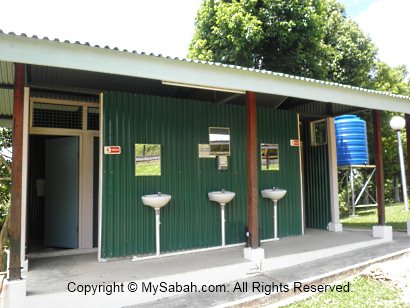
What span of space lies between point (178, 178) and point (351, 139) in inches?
279

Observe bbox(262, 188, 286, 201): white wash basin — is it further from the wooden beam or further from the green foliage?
the green foliage

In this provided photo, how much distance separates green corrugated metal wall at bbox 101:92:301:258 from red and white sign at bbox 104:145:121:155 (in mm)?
52

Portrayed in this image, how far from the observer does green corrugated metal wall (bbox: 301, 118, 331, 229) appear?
8.15 meters

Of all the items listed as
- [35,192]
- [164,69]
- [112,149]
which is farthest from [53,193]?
[164,69]

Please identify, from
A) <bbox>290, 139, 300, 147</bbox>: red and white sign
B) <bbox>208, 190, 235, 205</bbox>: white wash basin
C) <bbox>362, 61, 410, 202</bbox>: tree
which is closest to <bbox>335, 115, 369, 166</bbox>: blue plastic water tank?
<bbox>290, 139, 300, 147</bbox>: red and white sign

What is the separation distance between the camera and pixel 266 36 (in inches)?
452

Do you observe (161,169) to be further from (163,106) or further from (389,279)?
(389,279)

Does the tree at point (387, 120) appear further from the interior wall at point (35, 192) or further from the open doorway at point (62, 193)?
the interior wall at point (35, 192)

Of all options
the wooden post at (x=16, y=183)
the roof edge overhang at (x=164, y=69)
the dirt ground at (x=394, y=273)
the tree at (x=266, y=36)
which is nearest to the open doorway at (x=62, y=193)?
the wooden post at (x=16, y=183)

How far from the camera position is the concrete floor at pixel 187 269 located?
3918 mm

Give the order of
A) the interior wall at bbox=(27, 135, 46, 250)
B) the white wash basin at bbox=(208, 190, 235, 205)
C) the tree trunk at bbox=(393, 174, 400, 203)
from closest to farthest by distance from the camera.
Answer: the white wash basin at bbox=(208, 190, 235, 205) < the interior wall at bbox=(27, 135, 46, 250) < the tree trunk at bbox=(393, 174, 400, 203)

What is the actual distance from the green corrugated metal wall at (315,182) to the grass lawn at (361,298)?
361 centimetres

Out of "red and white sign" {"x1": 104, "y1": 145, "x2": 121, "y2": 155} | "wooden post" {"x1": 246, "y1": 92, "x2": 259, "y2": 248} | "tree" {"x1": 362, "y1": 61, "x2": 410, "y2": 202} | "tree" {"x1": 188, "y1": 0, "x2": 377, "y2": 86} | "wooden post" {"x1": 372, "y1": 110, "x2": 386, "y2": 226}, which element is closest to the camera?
"wooden post" {"x1": 246, "y1": 92, "x2": 259, "y2": 248}

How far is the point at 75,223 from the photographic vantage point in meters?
6.09
